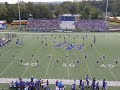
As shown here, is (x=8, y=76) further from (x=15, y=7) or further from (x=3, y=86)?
(x=15, y=7)

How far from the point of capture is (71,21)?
2386 inches

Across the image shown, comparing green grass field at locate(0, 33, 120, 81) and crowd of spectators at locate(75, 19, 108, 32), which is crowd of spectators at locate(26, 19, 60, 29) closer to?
crowd of spectators at locate(75, 19, 108, 32)

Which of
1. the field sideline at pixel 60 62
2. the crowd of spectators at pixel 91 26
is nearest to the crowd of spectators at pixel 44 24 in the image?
the crowd of spectators at pixel 91 26

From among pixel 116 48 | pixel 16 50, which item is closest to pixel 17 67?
pixel 16 50

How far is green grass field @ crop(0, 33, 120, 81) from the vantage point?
2188 cm

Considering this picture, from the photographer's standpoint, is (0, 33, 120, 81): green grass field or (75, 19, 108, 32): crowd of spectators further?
(75, 19, 108, 32): crowd of spectators

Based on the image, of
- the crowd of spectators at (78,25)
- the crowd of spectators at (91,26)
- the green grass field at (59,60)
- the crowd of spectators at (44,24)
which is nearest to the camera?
the green grass field at (59,60)

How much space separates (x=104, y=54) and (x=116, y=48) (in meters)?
4.43

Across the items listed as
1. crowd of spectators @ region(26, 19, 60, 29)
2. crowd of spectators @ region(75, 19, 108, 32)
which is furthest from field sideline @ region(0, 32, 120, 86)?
crowd of spectators @ region(26, 19, 60, 29)

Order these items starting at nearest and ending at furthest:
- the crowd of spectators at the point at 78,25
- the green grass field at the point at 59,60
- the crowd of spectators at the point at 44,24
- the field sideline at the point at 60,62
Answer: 1. the field sideline at the point at 60,62
2. the green grass field at the point at 59,60
3. the crowd of spectators at the point at 78,25
4. the crowd of spectators at the point at 44,24

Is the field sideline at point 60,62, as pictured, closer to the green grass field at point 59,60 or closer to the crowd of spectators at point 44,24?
the green grass field at point 59,60

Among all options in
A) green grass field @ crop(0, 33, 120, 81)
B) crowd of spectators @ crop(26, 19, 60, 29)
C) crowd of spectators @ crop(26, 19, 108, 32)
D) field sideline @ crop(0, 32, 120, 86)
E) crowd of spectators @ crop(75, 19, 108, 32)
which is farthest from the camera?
crowd of spectators @ crop(26, 19, 60, 29)

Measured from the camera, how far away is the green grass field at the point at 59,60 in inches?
861

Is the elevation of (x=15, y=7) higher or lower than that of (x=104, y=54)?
higher
